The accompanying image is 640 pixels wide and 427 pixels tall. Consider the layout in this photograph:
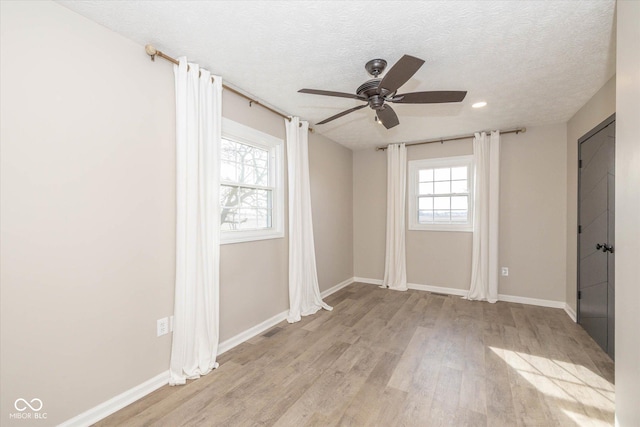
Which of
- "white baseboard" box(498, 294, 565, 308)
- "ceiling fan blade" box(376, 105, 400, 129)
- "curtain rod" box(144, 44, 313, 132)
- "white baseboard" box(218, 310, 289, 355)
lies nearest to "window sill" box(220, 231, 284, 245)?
"white baseboard" box(218, 310, 289, 355)

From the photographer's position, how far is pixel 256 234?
3.17 m

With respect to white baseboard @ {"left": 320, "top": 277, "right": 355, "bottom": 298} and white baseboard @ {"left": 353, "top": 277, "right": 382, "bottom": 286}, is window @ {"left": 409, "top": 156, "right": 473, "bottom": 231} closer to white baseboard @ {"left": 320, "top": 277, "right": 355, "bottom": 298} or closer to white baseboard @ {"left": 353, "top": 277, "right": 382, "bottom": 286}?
white baseboard @ {"left": 353, "top": 277, "right": 382, "bottom": 286}

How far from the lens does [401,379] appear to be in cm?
224

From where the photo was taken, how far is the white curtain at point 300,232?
3.53 meters

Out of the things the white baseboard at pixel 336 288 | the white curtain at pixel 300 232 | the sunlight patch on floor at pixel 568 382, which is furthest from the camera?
the white baseboard at pixel 336 288

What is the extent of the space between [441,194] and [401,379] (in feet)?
10.9

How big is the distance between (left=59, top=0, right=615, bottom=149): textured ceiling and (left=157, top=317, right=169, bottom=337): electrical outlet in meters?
2.16

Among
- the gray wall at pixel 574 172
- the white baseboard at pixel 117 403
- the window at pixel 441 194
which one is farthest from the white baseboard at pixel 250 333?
the gray wall at pixel 574 172

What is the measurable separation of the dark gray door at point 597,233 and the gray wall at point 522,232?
574 mm

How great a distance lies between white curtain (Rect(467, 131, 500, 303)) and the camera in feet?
13.6

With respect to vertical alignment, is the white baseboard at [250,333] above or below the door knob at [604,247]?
below

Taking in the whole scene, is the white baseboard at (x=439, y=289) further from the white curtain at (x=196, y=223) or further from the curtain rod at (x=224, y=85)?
the white curtain at (x=196, y=223)

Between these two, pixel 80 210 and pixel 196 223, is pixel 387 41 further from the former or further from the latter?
pixel 80 210


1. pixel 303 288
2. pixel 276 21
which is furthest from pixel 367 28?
pixel 303 288
